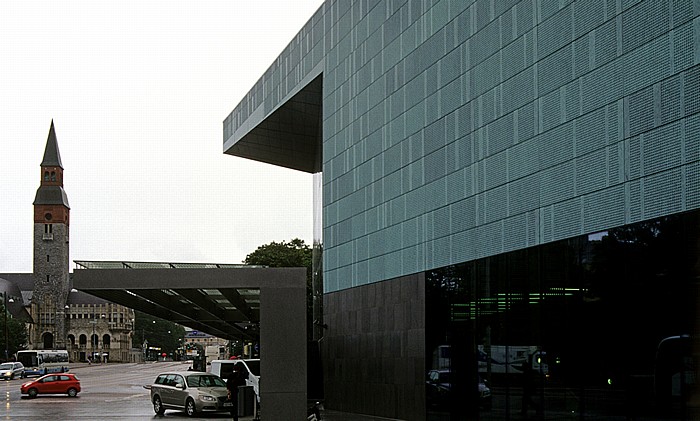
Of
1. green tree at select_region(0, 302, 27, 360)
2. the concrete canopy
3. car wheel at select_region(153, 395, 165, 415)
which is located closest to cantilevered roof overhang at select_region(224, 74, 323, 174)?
car wheel at select_region(153, 395, 165, 415)

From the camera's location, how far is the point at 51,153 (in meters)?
195

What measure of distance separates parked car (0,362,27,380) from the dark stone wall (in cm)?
6413

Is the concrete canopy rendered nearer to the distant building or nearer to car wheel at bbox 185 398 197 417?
car wheel at bbox 185 398 197 417

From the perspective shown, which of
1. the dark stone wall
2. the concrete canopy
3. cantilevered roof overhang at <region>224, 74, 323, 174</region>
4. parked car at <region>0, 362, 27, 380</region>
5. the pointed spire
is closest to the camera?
the concrete canopy

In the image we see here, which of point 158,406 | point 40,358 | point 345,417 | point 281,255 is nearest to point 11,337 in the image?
point 40,358

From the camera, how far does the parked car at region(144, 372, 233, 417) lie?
37594 mm

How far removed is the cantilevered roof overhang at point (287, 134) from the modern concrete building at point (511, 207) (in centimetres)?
434

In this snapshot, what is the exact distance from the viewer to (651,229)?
62.6 feet

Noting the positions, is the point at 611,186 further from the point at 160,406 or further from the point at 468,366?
the point at 160,406

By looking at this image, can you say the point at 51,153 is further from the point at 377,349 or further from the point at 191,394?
the point at 377,349

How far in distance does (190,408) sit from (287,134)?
1688 centimetres

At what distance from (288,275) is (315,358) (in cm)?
1765

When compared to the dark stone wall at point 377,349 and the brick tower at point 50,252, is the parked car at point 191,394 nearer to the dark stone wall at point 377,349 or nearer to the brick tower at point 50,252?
the dark stone wall at point 377,349

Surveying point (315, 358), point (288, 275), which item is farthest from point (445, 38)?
point (315, 358)
